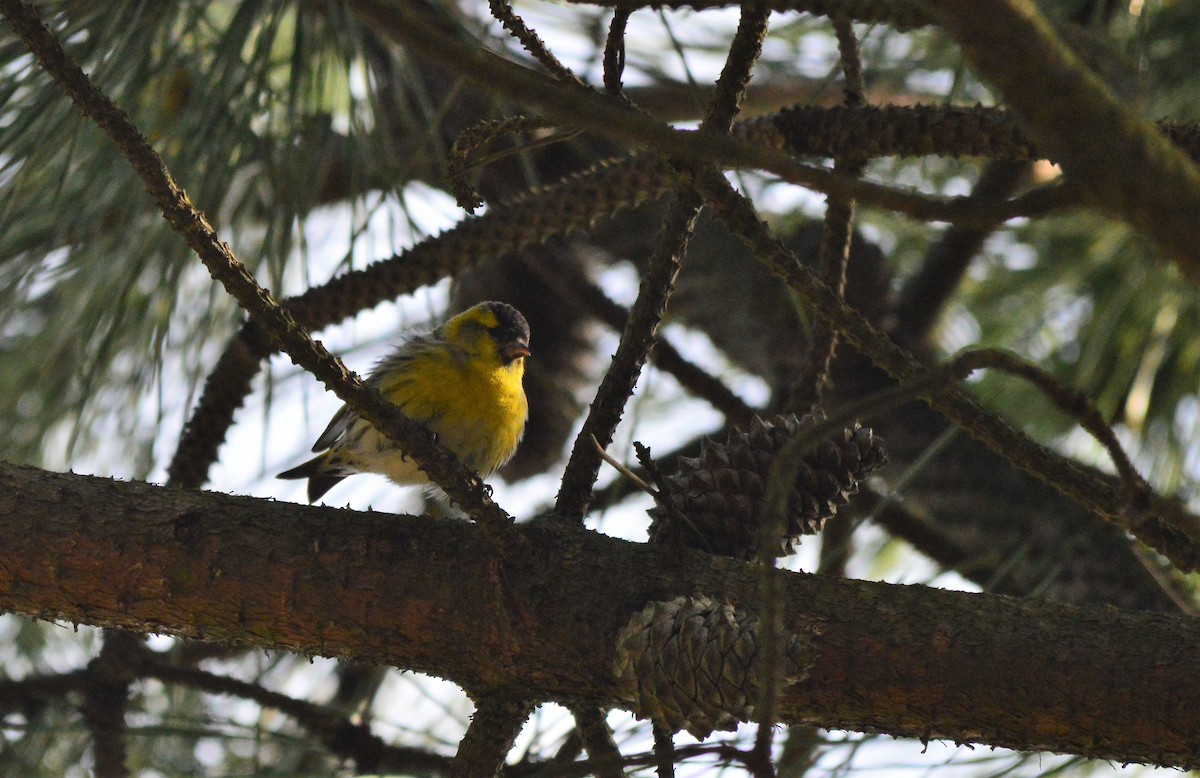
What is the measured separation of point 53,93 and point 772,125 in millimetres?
1215

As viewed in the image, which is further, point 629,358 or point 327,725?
point 327,725

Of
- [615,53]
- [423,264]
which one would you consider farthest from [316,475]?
[615,53]

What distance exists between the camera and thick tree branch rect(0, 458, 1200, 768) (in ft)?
4.38

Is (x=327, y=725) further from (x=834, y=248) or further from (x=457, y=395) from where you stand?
(x=834, y=248)

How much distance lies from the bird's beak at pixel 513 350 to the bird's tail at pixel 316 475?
2.16ft

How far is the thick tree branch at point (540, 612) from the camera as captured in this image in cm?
134

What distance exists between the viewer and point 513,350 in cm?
319

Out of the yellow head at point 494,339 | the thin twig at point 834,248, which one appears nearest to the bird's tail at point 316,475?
the yellow head at point 494,339

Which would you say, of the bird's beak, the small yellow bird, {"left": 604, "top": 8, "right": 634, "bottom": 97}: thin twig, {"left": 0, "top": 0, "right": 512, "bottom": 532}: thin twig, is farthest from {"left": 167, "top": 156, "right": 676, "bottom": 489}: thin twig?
the bird's beak

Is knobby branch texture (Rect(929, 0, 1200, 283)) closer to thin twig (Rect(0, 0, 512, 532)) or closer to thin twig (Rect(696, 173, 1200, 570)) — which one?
thin twig (Rect(696, 173, 1200, 570))

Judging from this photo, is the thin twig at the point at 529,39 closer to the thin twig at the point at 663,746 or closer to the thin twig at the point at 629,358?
the thin twig at the point at 629,358

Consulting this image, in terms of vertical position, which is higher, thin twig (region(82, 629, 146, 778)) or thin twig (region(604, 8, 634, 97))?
thin twig (region(604, 8, 634, 97))

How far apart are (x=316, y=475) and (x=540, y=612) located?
2287mm

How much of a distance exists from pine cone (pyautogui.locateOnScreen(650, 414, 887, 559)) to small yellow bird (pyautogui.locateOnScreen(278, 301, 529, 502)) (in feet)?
4.66
